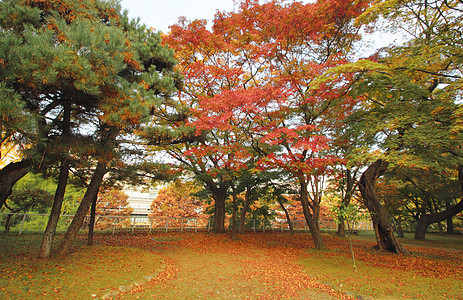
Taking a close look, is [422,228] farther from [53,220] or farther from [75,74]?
[75,74]

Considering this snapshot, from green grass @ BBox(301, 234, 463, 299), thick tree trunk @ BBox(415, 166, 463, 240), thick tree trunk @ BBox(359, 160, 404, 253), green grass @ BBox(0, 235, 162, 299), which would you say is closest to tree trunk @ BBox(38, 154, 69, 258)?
green grass @ BBox(0, 235, 162, 299)

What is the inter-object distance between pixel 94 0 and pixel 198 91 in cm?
597

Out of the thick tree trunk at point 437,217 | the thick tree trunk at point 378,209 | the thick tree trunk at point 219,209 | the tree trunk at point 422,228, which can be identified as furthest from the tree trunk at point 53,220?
the tree trunk at point 422,228

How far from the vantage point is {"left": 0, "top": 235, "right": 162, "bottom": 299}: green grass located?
131 inches

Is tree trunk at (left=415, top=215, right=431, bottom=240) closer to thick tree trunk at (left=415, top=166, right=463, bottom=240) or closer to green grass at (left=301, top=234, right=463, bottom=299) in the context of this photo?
thick tree trunk at (left=415, top=166, right=463, bottom=240)

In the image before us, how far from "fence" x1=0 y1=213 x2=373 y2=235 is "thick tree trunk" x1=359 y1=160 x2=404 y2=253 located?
7.69 feet

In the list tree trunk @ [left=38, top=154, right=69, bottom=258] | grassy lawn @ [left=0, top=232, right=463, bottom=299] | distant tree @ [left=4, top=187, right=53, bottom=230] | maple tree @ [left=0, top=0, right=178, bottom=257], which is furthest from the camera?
distant tree @ [left=4, top=187, right=53, bottom=230]

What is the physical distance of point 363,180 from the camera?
917 centimetres

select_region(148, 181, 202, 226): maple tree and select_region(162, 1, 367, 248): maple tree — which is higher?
select_region(162, 1, 367, 248): maple tree

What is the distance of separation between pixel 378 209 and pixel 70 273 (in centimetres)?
987

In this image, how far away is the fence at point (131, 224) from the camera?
9273 mm

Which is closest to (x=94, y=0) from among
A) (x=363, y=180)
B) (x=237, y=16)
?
(x=237, y=16)

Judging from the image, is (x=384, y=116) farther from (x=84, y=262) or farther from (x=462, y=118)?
(x=84, y=262)

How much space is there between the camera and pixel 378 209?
8664mm
